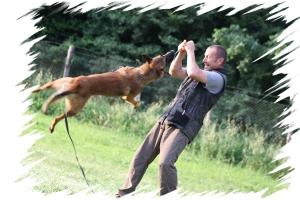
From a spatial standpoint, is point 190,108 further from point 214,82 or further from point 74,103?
point 74,103

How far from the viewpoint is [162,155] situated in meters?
6.02

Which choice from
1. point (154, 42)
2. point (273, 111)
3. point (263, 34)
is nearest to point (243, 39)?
point (263, 34)

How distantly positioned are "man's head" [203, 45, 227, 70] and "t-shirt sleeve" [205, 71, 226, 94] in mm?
130

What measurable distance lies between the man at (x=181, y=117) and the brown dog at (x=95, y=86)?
0.36 metres

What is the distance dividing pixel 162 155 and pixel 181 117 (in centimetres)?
36

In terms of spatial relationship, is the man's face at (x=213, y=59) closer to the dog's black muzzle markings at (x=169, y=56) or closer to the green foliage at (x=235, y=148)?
the dog's black muzzle markings at (x=169, y=56)

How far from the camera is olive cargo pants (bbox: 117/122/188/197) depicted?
598cm

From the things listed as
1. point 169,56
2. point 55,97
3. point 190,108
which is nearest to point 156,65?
point 169,56

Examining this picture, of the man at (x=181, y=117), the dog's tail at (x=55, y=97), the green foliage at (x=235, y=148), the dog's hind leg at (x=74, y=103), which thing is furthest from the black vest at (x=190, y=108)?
the green foliage at (x=235, y=148)

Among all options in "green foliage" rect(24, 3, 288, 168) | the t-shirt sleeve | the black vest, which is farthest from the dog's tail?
"green foliage" rect(24, 3, 288, 168)

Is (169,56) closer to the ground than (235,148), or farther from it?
farther from it

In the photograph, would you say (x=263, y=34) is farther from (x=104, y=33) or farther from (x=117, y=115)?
(x=117, y=115)

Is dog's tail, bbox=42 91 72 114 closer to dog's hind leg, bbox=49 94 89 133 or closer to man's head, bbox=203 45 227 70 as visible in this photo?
dog's hind leg, bbox=49 94 89 133

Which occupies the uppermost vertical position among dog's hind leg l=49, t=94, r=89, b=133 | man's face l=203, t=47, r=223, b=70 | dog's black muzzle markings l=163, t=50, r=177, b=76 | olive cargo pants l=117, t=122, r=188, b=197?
dog's hind leg l=49, t=94, r=89, b=133
